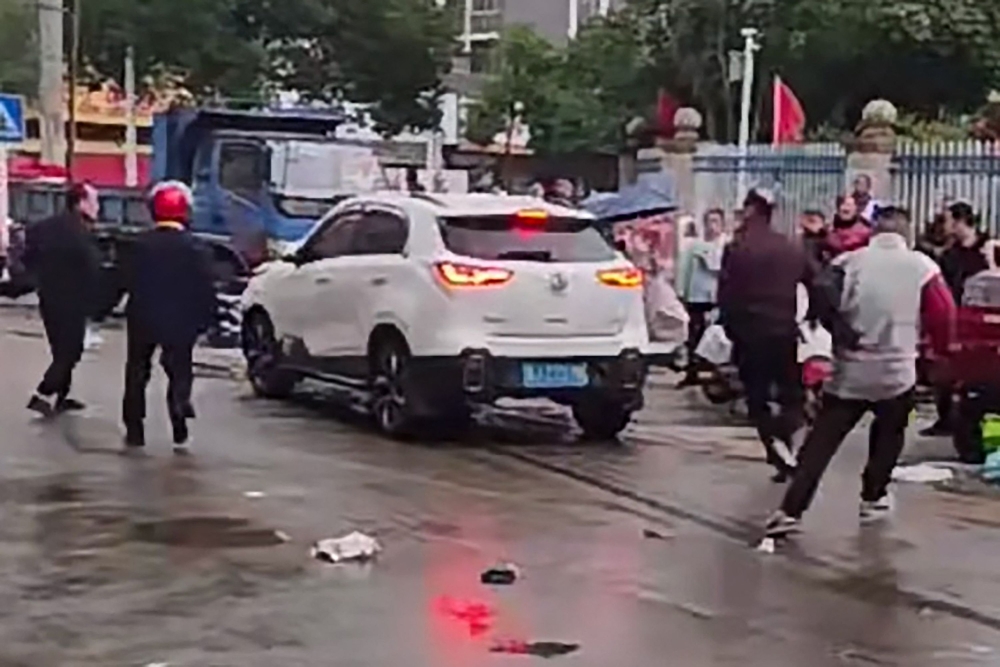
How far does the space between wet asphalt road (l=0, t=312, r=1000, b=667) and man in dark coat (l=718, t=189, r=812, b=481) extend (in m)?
0.42

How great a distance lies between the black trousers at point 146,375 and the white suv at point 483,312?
1558 millimetres

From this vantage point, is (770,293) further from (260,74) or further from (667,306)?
(260,74)

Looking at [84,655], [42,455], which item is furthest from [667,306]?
[84,655]

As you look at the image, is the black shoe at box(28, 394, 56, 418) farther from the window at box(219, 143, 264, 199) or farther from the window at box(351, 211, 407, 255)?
the window at box(219, 143, 264, 199)

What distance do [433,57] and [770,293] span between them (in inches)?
1136

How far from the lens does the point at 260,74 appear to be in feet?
136

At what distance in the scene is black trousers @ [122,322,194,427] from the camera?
1551 cm

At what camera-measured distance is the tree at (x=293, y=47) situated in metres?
40.4

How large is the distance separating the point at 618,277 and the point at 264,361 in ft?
13.1

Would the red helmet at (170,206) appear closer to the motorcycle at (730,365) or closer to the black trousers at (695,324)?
the motorcycle at (730,365)

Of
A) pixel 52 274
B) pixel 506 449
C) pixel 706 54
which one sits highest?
pixel 706 54

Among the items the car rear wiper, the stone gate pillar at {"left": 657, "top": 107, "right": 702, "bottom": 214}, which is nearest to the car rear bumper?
the car rear wiper

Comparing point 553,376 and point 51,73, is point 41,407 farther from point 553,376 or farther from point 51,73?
point 51,73

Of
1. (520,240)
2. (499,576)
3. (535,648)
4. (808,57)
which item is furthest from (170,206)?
(808,57)
